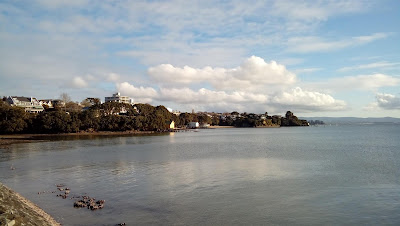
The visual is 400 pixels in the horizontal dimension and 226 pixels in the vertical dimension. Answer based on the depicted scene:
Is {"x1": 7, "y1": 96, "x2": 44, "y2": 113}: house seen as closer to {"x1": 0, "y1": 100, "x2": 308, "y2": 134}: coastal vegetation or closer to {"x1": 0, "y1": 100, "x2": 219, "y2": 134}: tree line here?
{"x1": 0, "y1": 100, "x2": 308, "y2": 134}: coastal vegetation

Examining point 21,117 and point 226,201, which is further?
point 21,117

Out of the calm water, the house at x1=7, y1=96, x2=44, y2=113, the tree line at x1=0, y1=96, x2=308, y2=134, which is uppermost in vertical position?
the house at x1=7, y1=96, x2=44, y2=113

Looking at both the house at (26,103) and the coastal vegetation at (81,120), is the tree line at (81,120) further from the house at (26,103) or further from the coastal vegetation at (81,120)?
→ the house at (26,103)

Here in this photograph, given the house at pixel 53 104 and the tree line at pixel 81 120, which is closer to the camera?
the tree line at pixel 81 120

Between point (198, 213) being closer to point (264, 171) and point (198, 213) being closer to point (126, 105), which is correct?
point (264, 171)

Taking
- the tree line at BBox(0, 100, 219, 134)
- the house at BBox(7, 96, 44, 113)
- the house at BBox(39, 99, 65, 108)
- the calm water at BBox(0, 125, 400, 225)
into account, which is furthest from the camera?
the house at BBox(39, 99, 65, 108)

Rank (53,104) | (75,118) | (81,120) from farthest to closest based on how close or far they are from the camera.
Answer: (53,104), (81,120), (75,118)

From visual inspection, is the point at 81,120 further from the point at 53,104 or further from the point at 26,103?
the point at 53,104

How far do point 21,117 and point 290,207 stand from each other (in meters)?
92.3

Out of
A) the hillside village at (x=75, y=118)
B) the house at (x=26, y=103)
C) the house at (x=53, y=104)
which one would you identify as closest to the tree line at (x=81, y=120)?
the hillside village at (x=75, y=118)

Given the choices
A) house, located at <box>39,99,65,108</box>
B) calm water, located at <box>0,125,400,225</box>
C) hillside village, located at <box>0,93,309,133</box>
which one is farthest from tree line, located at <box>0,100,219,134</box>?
calm water, located at <box>0,125,400,225</box>

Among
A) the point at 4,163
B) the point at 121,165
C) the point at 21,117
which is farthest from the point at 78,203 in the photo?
the point at 21,117

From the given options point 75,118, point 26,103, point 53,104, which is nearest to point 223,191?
point 75,118

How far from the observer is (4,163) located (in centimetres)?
3453
